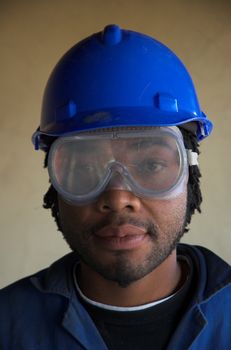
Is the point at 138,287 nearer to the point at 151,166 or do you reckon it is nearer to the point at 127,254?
the point at 127,254

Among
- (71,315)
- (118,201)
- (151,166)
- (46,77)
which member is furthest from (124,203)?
(46,77)

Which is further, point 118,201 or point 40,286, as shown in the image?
point 40,286

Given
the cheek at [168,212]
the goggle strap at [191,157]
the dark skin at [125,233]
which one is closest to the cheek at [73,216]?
the dark skin at [125,233]

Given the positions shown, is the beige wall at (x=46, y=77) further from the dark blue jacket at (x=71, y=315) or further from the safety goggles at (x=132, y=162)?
the safety goggles at (x=132, y=162)

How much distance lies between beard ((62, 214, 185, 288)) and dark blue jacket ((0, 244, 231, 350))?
6.1 inches

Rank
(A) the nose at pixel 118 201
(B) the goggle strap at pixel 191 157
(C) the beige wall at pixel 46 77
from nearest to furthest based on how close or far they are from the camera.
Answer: (A) the nose at pixel 118 201 < (B) the goggle strap at pixel 191 157 < (C) the beige wall at pixel 46 77

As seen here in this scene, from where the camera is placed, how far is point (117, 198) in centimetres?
99

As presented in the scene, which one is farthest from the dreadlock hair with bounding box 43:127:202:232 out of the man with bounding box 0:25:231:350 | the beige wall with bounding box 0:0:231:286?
the beige wall with bounding box 0:0:231:286

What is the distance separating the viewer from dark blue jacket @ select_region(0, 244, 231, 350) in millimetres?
1050

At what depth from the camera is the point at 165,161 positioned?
104 cm

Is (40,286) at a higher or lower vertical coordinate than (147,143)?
lower

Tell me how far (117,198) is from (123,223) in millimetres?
64

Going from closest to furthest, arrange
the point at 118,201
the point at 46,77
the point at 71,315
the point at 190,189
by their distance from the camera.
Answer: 1. the point at 118,201
2. the point at 71,315
3. the point at 190,189
4. the point at 46,77

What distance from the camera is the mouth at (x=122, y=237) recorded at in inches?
39.6
